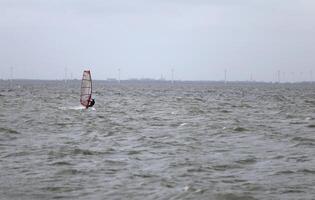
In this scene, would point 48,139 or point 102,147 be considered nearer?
point 102,147

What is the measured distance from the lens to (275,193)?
1237cm

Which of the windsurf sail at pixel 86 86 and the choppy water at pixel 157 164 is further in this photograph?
the windsurf sail at pixel 86 86

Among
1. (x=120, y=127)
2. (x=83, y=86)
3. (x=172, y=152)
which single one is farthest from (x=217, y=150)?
(x=83, y=86)

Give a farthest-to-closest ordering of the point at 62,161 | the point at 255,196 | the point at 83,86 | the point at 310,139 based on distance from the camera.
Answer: the point at 83,86, the point at 310,139, the point at 62,161, the point at 255,196

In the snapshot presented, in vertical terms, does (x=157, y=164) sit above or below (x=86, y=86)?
below

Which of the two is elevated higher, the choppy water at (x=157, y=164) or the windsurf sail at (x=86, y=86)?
the windsurf sail at (x=86, y=86)

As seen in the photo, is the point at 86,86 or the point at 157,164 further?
the point at 86,86

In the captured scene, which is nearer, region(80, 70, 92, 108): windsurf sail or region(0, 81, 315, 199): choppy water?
region(0, 81, 315, 199): choppy water

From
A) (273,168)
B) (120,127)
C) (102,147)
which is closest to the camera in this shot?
(273,168)

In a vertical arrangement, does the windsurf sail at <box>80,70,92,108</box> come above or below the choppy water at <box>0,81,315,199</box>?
above

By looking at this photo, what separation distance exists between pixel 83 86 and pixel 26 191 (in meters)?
35.8

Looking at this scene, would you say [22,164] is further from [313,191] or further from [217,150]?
[313,191]

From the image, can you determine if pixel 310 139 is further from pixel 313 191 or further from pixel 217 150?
pixel 313 191

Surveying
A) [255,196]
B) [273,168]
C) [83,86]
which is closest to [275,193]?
[255,196]
